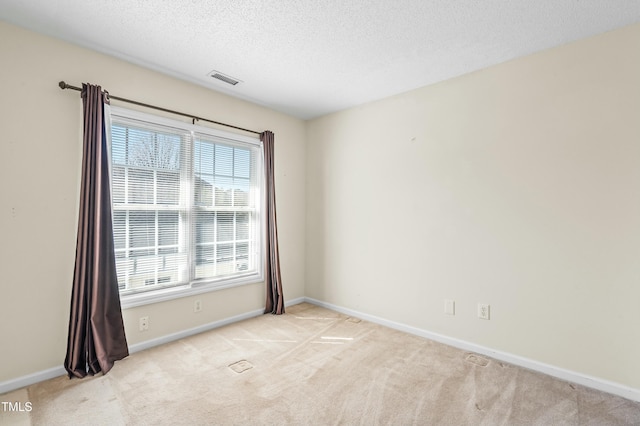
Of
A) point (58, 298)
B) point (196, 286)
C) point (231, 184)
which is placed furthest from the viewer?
point (231, 184)

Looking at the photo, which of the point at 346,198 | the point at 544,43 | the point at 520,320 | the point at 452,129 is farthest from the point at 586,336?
the point at 346,198

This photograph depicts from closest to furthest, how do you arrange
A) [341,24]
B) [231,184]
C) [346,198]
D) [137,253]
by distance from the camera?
[341,24] → [137,253] → [231,184] → [346,198]

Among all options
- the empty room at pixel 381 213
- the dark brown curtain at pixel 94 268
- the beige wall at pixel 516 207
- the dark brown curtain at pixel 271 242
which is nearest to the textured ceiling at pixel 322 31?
the empty room at pixel 381 213

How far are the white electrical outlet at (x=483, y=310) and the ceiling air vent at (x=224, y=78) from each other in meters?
3.24

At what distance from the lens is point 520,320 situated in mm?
2580

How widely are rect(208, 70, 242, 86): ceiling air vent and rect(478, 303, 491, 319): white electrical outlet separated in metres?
3.24

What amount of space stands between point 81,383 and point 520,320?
351cm

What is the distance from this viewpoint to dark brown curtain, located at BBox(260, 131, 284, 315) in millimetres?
3783

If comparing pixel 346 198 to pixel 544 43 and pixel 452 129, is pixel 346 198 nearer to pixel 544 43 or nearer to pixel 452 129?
pixel 452 129

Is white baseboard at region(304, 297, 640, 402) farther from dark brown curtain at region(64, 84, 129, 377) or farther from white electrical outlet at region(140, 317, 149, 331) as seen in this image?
dark brown curtain at region(64, 84, 129, 377)

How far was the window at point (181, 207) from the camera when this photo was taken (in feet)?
9.02

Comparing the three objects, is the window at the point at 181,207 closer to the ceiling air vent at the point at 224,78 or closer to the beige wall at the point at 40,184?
the beige wall at the point at 40,184

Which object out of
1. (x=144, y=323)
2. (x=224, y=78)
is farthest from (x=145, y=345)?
(x=224, y=78)

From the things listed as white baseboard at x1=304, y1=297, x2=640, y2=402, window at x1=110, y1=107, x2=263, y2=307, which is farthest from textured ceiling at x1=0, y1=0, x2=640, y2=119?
white baseboard at x1=304, y1=297, x2=640, y2=402
